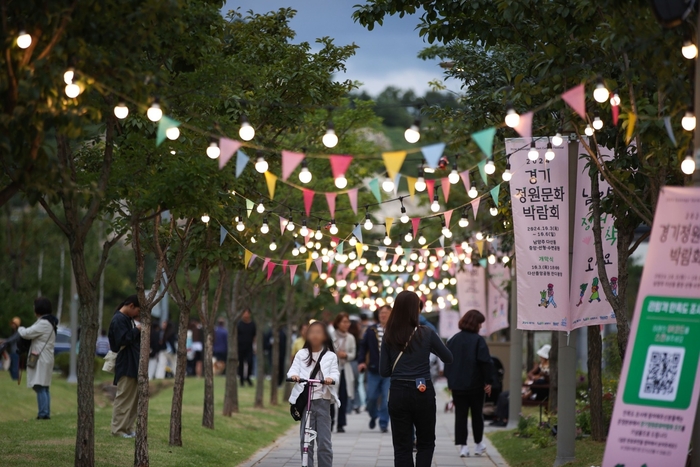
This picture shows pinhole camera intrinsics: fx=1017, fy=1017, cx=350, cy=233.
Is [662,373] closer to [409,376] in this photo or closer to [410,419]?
[409,376]

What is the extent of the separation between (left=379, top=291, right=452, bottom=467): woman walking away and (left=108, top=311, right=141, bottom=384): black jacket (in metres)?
5.02

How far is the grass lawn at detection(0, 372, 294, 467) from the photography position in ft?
37.2

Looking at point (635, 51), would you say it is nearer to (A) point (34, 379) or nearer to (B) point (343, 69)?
(B) point (343, 69)

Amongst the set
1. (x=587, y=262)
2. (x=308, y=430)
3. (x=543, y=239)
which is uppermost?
(x=543, y=239)

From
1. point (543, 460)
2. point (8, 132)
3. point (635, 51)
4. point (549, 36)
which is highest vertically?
point (549, 36)

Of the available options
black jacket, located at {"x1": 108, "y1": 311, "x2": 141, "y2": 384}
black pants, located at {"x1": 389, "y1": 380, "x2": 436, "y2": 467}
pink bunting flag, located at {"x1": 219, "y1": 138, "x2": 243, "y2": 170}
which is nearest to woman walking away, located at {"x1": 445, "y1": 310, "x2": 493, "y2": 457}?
black pants, located at {"x1": 389, "y1": 380, "x2": 436, "y2": 467}

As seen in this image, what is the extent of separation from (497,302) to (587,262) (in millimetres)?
9877

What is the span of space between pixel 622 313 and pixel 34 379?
887cm

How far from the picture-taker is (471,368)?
13.6 m

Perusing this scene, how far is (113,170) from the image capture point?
985 cm

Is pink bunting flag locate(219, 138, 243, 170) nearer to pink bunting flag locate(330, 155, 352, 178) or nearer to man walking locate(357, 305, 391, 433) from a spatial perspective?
pink bunting flag locate(330, 155, 352, 178)

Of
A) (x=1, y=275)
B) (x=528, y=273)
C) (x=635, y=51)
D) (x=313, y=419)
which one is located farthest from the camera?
(x=1, y=275)

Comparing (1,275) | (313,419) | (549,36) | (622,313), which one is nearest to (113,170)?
(313,419)

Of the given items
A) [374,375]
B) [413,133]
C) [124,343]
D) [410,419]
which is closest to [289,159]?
[413,133]
